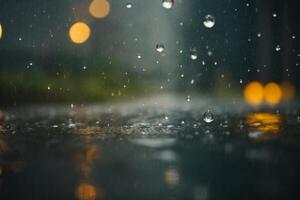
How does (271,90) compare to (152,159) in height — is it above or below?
above

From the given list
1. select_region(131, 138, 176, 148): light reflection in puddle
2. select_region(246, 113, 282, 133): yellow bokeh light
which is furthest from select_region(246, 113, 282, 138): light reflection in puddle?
select_region(131, 138, 176, 148): light reflection in puddle

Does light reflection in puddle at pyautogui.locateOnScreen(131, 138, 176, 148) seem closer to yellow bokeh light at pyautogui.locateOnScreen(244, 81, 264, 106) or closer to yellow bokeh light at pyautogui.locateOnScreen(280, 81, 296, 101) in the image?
yellow bokeh light at pyautogui.locateOnScreen(244, 81, 264, 106)

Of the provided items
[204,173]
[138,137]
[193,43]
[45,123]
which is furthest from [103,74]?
[204,173]

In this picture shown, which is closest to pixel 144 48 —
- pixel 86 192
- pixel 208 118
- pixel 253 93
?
pixel 253 93

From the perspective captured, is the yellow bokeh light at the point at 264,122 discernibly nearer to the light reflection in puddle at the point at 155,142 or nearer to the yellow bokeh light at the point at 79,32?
the light reflection in puddle at the point at 155,142

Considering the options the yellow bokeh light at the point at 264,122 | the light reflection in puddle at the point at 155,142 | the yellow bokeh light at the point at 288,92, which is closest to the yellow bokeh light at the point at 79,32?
the yellow bokeh light at the point at 288,92

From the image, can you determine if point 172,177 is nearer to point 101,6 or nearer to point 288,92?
point 101,6
